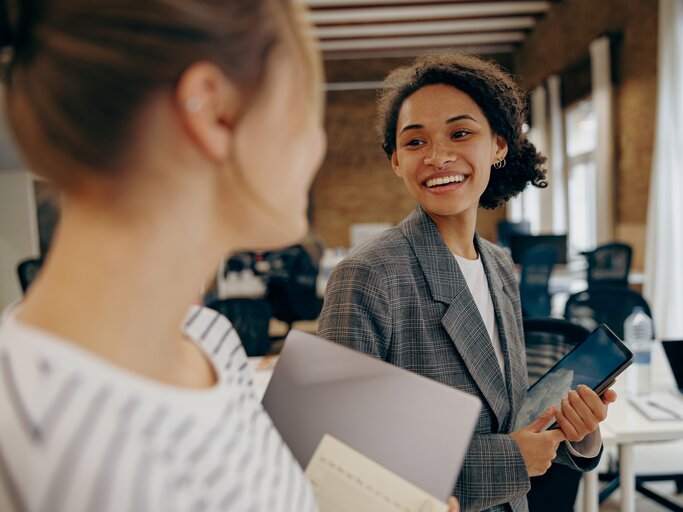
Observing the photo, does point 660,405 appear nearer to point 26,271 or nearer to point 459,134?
point 459,134

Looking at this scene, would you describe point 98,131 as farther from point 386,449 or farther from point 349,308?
point 349,308

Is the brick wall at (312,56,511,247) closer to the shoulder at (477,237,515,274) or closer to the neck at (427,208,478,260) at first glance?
the shoulder at (477,237,515,274)

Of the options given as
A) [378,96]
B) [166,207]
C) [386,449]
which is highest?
[378,96]

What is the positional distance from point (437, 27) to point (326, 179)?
3444 millimetres

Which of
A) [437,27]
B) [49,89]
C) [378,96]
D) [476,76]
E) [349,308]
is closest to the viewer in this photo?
[49,89]

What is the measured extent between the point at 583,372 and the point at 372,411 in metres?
0.68

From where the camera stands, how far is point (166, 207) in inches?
16.7

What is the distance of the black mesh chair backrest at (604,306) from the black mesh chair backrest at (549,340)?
78cm

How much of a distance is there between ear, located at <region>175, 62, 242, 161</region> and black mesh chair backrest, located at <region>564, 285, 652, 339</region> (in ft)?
8.99

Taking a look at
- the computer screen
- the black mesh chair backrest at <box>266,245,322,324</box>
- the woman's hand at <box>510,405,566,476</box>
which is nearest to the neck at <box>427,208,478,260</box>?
the woman's hand at <box>510,405,566,476</box>

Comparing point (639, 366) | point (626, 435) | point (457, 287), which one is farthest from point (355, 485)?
point (639, 366)

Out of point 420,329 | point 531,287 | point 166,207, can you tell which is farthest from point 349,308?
point 531,287

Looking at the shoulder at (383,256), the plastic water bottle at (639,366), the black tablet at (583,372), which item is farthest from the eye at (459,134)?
the plastic water bottle at (639,366)

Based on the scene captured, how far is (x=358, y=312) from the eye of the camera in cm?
103
